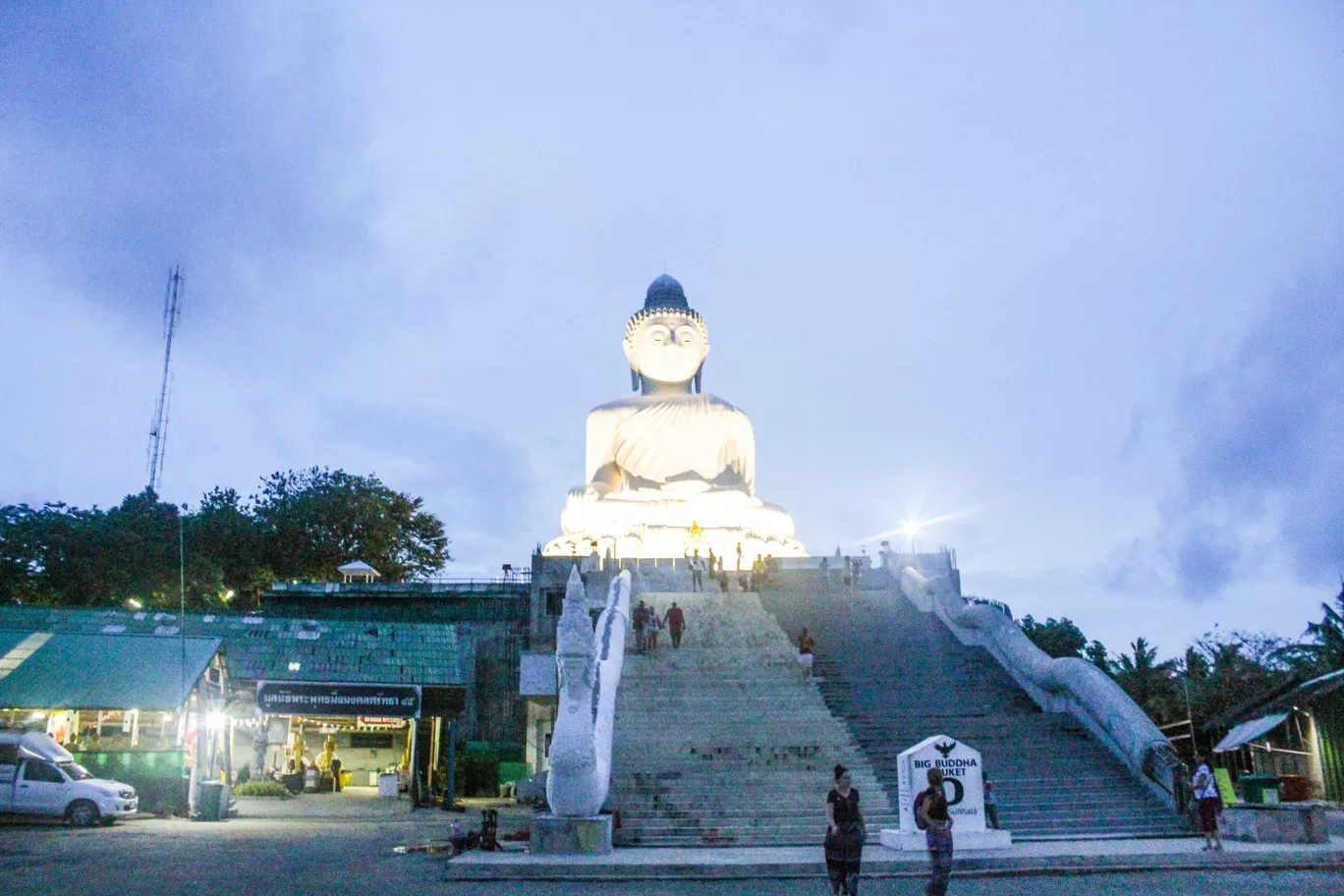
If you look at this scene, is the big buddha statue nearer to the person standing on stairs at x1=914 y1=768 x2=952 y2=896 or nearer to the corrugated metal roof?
the corrugated metal roof

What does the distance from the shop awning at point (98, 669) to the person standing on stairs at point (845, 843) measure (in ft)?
43.0

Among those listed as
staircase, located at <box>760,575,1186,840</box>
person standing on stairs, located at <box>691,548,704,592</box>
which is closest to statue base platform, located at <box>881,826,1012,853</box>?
staircase, located at <box>760,575,1186,840</box>

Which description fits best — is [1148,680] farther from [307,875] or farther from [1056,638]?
[307,875]

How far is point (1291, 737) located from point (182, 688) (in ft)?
61.8

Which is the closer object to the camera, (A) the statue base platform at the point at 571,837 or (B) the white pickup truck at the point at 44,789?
(A) the statue base platform at the point at 571,837

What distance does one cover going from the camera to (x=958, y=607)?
22641 millimetres

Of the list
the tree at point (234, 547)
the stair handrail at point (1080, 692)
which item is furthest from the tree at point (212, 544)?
the stair handrail at point (1080, 692)

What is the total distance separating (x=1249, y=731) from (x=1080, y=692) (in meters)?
7.22

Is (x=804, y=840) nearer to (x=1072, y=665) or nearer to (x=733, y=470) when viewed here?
(x=1072, y=665)

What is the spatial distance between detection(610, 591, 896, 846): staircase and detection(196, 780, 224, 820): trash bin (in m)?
6.42

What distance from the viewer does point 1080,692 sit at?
16953 mm

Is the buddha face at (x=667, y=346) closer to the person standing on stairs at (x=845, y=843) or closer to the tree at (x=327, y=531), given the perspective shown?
the tree at (x=327, y=531)

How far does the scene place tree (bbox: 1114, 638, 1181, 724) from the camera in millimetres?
29953

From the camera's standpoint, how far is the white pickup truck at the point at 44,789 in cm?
1652
